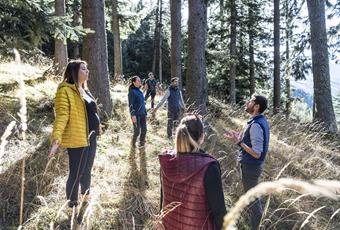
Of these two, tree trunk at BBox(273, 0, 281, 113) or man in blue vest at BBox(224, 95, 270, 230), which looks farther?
tree trunk at BBox(273, 0, 281, 113)

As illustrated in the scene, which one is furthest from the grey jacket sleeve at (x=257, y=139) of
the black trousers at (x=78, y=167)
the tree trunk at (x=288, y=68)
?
the tree trunk at (x=288, y=68)

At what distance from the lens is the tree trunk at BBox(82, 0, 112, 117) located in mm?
9242

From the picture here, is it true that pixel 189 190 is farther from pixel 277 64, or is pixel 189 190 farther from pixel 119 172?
pixel 277 64

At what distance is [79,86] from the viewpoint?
495 centimetres

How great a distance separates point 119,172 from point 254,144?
2441 mm

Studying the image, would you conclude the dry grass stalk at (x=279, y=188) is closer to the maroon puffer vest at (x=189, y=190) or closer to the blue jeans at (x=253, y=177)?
the maroon puffer vest at (x=189, y=190)

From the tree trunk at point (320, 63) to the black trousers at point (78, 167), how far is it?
976 cm

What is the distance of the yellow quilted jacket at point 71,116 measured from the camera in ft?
15.7

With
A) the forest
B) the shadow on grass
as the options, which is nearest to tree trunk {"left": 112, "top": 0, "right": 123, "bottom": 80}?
the forest

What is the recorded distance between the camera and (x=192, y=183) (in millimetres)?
2973

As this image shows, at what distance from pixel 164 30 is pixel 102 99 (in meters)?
27.0

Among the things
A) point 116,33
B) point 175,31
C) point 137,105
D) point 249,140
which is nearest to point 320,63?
point 175,31

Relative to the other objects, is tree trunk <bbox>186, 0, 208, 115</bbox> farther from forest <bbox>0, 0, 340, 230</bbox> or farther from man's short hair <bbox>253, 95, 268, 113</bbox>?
man's short hair <bbox>253, 95, 268, 113</bbox>

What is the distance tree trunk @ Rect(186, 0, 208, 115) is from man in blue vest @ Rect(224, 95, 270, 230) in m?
4.98
